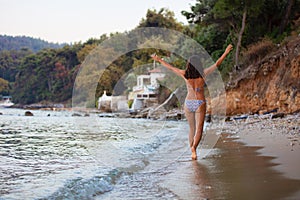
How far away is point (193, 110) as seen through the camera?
21.8ft

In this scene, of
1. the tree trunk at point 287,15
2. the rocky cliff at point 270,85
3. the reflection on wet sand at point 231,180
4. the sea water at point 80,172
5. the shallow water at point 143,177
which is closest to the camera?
the reflection on wet sand at point 231,180

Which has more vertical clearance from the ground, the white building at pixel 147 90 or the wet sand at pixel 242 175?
the white building at pixel 147 90

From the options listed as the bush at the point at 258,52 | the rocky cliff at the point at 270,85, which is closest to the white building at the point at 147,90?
the bush at the point at 258,52

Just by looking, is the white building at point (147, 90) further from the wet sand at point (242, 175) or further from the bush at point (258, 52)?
the wet sand at point (242, 175)

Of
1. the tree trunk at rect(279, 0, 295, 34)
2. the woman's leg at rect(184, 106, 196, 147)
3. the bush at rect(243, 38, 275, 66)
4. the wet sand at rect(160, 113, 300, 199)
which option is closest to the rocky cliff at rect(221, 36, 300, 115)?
the bush at rect(243, 38, 275, 66)

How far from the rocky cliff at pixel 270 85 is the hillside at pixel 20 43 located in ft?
431

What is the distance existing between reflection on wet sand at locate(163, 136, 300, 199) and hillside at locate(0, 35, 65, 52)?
5651 inches

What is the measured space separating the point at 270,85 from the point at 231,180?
14147mm

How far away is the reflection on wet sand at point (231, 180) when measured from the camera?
4.07m

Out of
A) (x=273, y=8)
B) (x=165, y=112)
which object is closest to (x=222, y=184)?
(x=273, y=8)

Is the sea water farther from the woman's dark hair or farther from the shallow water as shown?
the woman's dark hair

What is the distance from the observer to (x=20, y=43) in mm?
169500

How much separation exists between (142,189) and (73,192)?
892 millimetres

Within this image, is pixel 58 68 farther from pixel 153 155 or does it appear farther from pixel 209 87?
pixel 153 155
